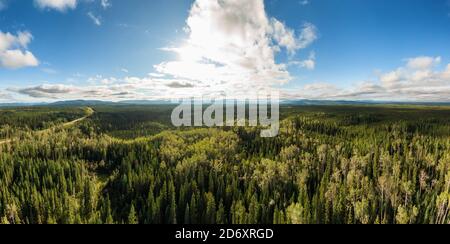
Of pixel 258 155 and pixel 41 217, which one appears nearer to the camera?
pixel 41 217

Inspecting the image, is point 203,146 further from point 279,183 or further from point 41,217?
→ point 41,217

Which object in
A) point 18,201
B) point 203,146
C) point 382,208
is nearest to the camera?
point 382,208

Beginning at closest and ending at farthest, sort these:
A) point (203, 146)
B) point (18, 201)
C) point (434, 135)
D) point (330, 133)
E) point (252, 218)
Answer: point (252, 218)
point (18, 201)
point (203, 146)
point (434, 135)
point (330, 133)
